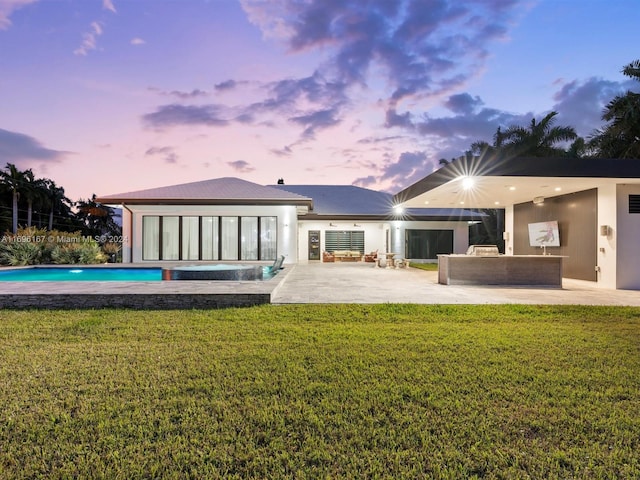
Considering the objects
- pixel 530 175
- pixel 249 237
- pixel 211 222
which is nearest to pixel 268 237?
pixel 249 237

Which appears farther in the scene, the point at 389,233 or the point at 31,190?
the point at 31,190

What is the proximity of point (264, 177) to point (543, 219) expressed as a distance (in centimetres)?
2033

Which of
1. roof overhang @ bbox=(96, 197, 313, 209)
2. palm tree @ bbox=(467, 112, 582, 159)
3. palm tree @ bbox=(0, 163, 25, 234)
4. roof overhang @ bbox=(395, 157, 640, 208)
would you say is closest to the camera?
roof overhang @ bbox=(395, 157, 640, 208)

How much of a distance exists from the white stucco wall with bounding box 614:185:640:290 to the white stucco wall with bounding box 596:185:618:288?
9cm

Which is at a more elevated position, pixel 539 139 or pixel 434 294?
pixel 539 139

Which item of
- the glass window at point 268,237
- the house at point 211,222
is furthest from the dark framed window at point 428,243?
the glass window at point 268,237

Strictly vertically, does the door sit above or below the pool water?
above

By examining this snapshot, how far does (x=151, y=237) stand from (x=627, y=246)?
59.0ft

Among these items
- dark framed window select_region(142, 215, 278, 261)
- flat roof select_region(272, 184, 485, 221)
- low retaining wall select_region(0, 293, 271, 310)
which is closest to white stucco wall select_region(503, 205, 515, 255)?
flat roof select_region(272, 184, 485, 221)

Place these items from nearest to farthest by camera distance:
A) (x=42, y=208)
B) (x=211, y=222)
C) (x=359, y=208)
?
1. (x=211, y=222)
2. (x=359, y=208)
3. (x=42, y=208)

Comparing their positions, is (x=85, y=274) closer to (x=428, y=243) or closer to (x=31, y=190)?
(x=428, y=243)

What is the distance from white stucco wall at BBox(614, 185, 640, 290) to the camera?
10.2m

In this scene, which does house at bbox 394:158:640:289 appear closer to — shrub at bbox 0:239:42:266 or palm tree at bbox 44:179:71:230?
shrub at bbox 0:239:42:266

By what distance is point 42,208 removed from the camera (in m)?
42.9
